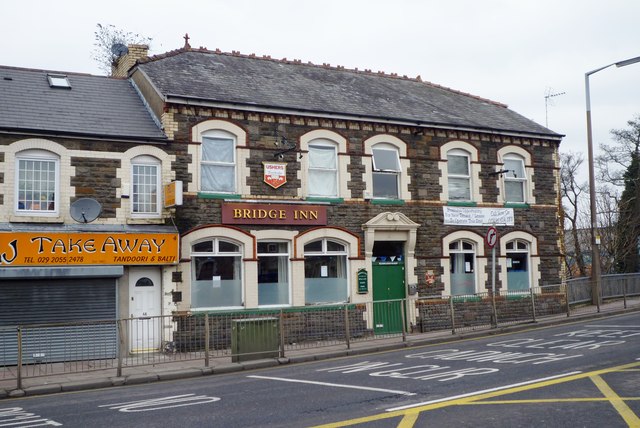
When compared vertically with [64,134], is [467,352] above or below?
below

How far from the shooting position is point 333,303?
20078 millimetres

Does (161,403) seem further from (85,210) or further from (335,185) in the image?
(335,185)

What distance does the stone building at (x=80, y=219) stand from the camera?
628 inches

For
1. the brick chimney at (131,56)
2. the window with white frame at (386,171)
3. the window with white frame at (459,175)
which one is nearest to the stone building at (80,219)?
the brick chimney at (131,56)

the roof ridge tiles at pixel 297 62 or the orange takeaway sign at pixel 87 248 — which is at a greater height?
the roof ridge tiles at pixel 297 62

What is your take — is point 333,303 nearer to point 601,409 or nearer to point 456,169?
point 456,169

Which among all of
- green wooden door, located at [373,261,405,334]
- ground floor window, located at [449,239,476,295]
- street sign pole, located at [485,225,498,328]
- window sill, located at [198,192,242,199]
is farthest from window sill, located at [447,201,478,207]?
window sill, located at [198,192,242,199]

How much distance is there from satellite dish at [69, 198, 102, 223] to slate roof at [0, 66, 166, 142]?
174cm

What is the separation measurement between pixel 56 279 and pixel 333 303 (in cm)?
781

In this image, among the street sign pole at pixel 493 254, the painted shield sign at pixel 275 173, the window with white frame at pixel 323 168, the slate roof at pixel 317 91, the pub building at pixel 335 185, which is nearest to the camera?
the pub building at pixel 335 185

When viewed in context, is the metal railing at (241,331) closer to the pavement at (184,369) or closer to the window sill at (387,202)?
the pavement at (184,369)

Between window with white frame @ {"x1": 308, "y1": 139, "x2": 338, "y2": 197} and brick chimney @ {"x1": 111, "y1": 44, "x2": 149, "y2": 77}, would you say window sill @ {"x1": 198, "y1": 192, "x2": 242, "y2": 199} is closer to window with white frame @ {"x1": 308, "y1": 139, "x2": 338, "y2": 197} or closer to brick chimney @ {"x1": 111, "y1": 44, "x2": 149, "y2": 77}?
window with white frame @ {"x1": 308, "y1": 139, "x2": 338, "y2": 197}

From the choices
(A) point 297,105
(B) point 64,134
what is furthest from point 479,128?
(B) point 64,134

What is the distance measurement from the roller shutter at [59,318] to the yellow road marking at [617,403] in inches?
369
